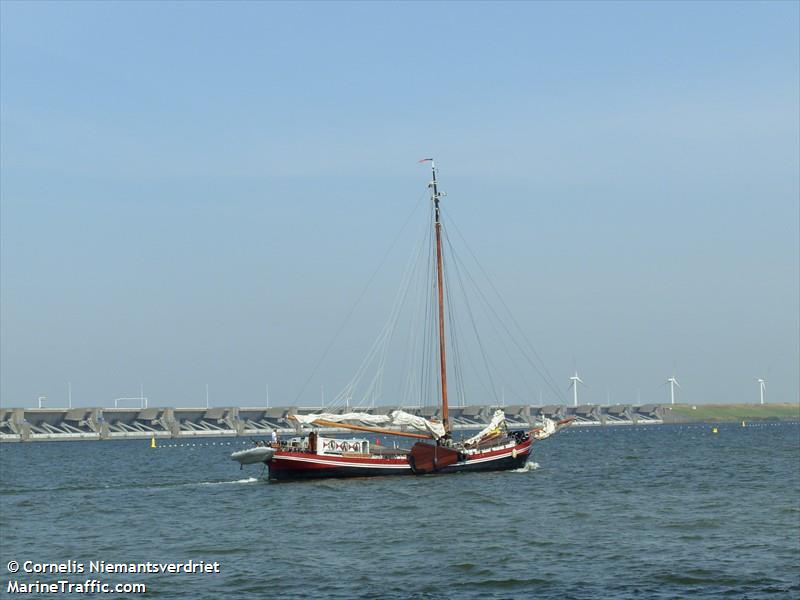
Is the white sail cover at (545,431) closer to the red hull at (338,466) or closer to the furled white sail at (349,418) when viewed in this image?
the red hull at (338,466)

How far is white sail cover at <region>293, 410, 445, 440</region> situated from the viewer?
7925cm

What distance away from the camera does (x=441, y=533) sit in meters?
46.0

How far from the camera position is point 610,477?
78.0 metres

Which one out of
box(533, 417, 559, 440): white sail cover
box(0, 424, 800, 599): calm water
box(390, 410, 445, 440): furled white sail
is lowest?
box(0, 424, 800, 599): calm water

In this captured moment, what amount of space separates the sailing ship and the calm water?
4.61 ft

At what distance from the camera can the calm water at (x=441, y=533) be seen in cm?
3309

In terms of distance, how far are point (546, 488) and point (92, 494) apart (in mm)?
30318

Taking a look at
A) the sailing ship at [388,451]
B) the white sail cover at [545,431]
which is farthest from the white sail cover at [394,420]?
the white sail cover at [545,431]

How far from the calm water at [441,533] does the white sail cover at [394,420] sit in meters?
4.20

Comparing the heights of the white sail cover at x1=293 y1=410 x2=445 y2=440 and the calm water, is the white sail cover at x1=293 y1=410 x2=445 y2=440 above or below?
above

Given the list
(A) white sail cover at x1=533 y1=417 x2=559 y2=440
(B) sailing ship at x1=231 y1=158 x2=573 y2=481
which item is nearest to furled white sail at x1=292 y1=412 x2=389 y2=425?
(B) sailing ship at x1=231 y1=158 x2=573 y2=481

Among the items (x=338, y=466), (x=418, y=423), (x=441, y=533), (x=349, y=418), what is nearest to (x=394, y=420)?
(x=418, y=423)

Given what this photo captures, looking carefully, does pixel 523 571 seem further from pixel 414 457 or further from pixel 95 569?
pixel 414 457

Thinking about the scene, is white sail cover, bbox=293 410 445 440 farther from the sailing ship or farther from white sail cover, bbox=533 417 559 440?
white sail cover, bbox=533 417 559 440
